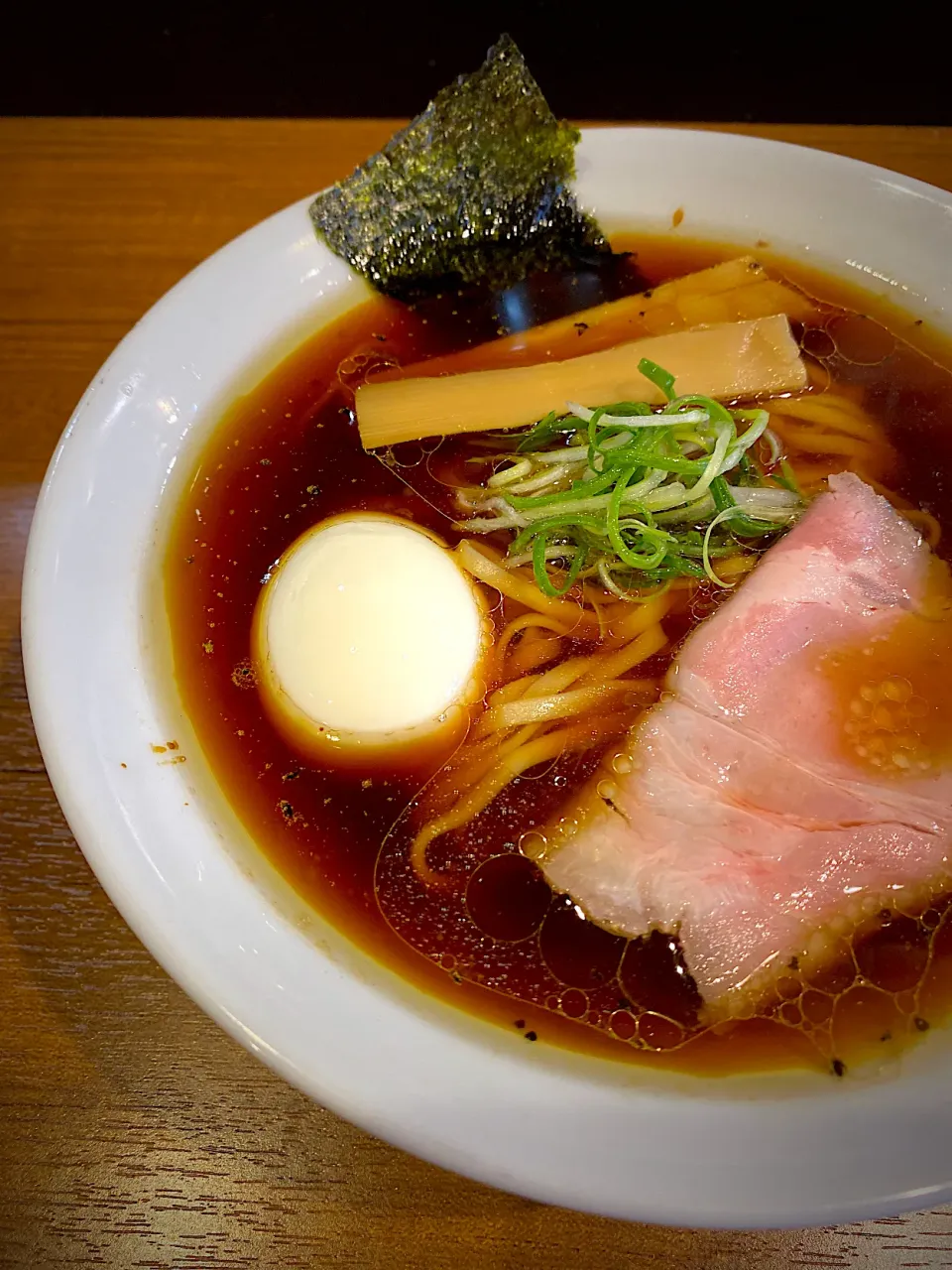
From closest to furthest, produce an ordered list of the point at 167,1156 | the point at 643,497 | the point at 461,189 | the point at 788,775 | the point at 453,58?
the point at 167,1156 → the point at 788,775 → the point at 643,497 → the point at 461,189 → the point at 453,58

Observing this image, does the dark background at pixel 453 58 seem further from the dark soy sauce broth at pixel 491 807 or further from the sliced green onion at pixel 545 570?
the sliced green onion at pixel 545 570

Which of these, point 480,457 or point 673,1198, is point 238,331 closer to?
point 480,457

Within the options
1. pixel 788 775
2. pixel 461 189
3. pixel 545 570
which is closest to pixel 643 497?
pixel 545 570

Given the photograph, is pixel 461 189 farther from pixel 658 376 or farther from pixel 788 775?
pixel 788 775

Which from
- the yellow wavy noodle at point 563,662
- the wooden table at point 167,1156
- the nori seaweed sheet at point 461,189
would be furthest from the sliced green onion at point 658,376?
the wooden table at point 167,1156

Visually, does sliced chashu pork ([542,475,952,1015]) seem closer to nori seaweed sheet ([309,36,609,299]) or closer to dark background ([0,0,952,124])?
nori seaweed sheet ([309,36,609,299])

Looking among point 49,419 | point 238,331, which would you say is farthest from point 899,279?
point 49,419

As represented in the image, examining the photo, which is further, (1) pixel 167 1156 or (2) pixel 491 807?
(2) pixel 491 807
